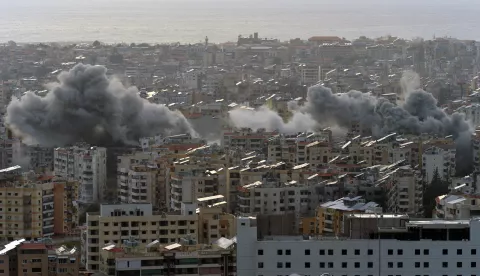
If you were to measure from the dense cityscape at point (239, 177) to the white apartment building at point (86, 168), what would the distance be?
0.05 meters

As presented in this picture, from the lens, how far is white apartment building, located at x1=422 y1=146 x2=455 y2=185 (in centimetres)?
3420

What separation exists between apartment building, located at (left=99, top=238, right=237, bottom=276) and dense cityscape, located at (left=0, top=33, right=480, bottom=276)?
22 mm

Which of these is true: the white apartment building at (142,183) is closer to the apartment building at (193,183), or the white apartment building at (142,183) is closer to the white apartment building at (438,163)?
the apartment building at (193,183)

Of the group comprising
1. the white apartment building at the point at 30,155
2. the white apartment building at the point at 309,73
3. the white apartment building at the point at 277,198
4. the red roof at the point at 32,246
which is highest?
the red roof at the point at 32,246

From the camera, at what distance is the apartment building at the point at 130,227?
78.7 feet

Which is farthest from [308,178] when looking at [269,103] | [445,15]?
[445,15]

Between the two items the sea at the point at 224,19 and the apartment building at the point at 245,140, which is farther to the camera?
the sea at the point at 224,19

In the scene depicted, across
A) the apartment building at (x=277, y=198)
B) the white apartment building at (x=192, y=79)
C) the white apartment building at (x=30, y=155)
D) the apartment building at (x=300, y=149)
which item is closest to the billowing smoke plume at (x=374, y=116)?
the apartment building at (x=300, y=149)

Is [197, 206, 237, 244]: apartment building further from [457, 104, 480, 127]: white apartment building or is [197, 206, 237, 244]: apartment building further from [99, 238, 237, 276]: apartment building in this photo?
[457, 104, 480, 127]: white apartment building

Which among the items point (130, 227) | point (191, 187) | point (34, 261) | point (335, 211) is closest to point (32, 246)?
point (34, 261)

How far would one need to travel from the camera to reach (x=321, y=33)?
11456 cm

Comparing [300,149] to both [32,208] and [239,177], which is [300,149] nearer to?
[239,177]

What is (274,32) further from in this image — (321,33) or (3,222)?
(3,222)

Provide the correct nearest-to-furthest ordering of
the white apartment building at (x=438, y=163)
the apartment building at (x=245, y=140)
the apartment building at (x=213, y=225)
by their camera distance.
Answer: the apartment building at (x=213, y=225) → the white apartment building at (x=438, y=163) → the apartment building at (x=245, y=140)
